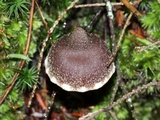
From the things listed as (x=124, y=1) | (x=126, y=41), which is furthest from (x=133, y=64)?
(x=124, y=1)

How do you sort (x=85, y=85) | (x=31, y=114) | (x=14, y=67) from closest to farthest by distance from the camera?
1. (x=85, y=85)
2. (x=14, y=67)
3. (x=31, y=114)

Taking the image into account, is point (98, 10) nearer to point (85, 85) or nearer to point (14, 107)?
point (85, 85)

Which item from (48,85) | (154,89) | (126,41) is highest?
(126,41)

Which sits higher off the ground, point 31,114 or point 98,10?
point 98,10

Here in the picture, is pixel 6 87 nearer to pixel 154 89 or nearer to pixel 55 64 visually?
pixel 55 64

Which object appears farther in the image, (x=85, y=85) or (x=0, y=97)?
(x=0, y=97)

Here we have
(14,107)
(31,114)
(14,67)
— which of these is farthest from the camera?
(31,114)
